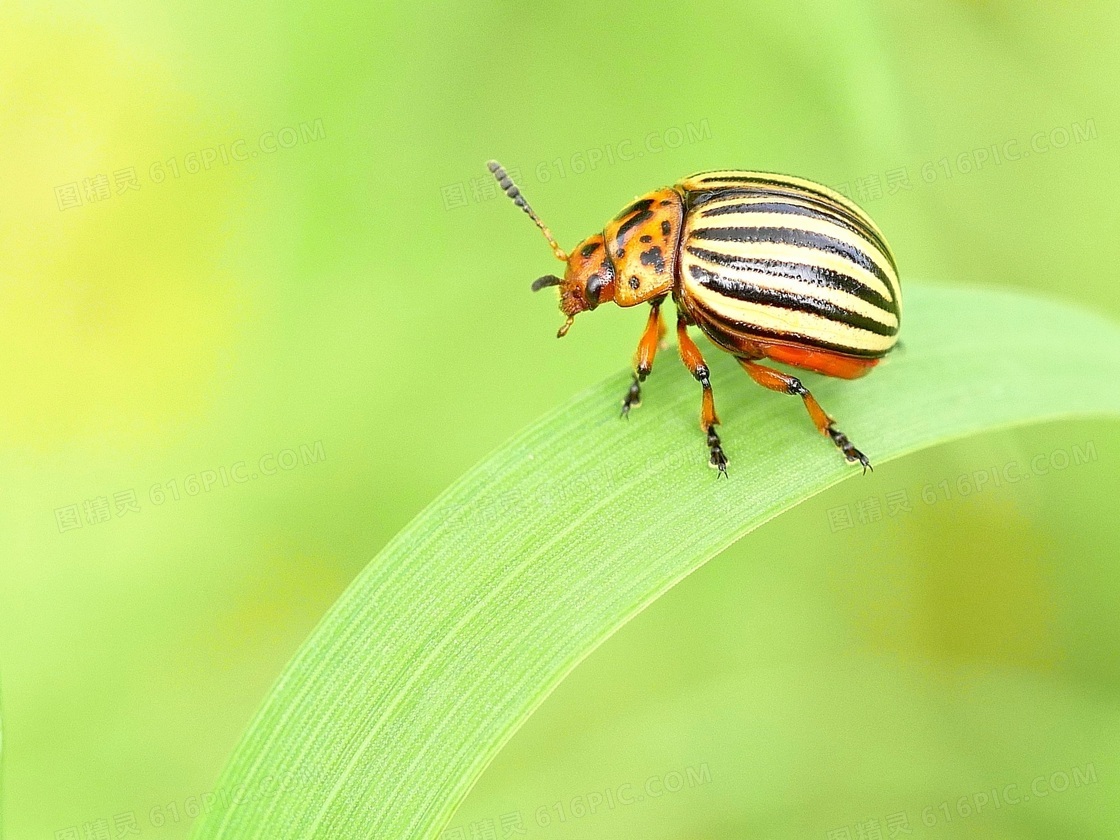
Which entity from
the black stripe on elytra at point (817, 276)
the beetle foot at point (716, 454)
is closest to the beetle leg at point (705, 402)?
the beetle foot at point (716, 454)

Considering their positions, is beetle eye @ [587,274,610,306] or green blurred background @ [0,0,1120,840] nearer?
beetle eye @ [587,274,610,306]

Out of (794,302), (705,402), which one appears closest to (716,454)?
(705,402)

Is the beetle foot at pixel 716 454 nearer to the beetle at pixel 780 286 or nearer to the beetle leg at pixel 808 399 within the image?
the beetle at pixel 780 286

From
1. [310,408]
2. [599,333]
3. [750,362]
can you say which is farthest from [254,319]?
[750,362]

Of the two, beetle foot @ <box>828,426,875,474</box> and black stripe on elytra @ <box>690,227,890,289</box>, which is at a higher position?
black stripe on elytra @ <box>690,227,890,289</box>

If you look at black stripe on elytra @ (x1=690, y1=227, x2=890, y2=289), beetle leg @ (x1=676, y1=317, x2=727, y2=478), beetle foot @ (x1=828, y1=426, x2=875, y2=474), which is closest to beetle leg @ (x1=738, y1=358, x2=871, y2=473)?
beetle foot @ (x1=828, y1=426, x2=875, y2=474)

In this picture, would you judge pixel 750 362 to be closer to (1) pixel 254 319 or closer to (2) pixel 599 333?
(2) pixel 599 333

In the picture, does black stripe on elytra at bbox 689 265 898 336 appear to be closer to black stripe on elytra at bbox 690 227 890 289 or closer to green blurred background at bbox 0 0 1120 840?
black stripe on elytra at bbox 690 227 890 289
